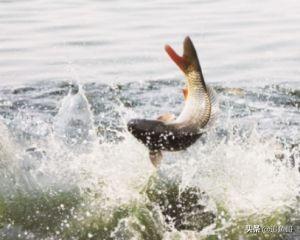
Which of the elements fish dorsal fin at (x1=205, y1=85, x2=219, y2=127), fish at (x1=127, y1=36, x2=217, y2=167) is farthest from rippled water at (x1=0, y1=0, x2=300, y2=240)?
fish at (x1=127, y1=36, x2=217, y2=167)

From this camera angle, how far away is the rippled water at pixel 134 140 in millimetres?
6402

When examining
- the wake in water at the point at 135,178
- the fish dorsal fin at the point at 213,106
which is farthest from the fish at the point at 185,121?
the wake in water at the point at 135,178

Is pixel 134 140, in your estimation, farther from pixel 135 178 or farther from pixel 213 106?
pixel 213 106

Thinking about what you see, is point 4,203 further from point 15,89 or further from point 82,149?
point 15,89

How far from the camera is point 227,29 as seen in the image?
14.3 meters

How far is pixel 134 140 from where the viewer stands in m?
7.18

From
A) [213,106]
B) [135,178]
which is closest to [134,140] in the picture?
[135,178]

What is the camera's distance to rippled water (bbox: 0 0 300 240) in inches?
252

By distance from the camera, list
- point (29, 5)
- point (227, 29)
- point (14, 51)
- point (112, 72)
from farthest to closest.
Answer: point (29, 5), point (227, 29), point (14, 51), point (112, 72)

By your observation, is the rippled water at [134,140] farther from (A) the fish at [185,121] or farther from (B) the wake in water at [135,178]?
(A) the fish at [185,121]

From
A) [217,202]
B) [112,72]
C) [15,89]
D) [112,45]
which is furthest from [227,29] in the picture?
[217,202]

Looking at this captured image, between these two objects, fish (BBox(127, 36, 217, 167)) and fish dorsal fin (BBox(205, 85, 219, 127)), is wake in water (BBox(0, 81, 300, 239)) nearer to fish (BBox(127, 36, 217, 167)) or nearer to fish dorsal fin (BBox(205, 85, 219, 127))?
fish dorsal fin (BBox(205, 85, 219, 127))

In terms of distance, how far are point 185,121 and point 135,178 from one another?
75.2 inches

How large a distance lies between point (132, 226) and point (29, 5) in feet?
40.6
